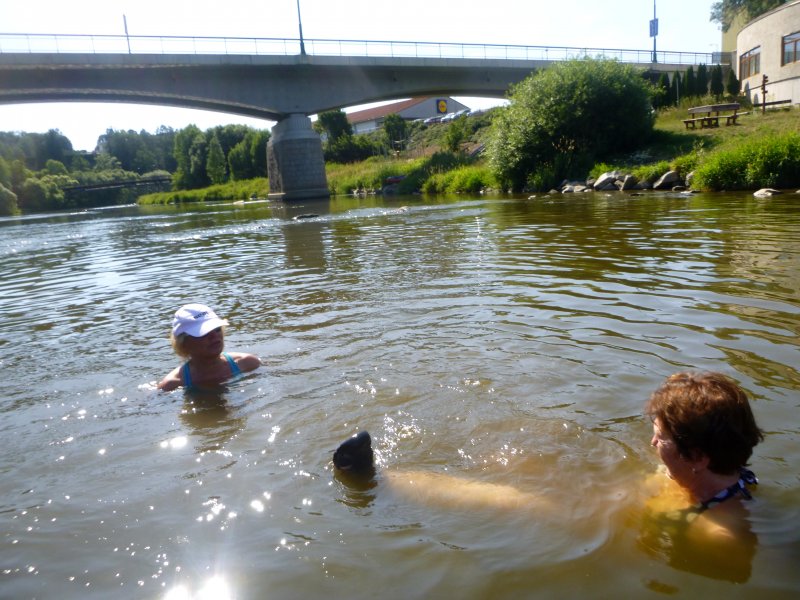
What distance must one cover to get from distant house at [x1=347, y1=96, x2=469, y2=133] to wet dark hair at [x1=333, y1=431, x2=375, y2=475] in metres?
98.8

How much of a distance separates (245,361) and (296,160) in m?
39.9

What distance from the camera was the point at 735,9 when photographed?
218 feet

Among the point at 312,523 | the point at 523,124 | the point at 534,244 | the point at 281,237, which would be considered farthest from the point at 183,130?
the point at 312,523

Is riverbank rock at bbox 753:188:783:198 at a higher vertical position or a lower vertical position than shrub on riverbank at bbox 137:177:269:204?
lower

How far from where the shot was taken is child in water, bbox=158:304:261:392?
15.9ft

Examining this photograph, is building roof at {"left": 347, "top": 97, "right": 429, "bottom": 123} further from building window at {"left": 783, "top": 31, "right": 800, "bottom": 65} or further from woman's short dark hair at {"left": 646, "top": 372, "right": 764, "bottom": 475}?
woman's short dark hair at {"left": 646, "top": 372, "right": 764, "bottom": 475}

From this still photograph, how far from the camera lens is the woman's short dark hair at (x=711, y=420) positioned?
8.18 feet

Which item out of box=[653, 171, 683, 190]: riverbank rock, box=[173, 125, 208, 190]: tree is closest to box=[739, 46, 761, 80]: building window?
box=[653, 171, 683, 190]: riverbank rock

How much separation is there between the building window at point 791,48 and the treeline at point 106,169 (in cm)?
5952

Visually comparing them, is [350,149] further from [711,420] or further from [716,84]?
[711,420]

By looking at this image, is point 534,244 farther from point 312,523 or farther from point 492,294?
point 312,523

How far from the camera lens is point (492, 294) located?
7340mm

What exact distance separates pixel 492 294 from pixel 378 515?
4.73 m

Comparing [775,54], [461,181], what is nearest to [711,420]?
[461,181]
